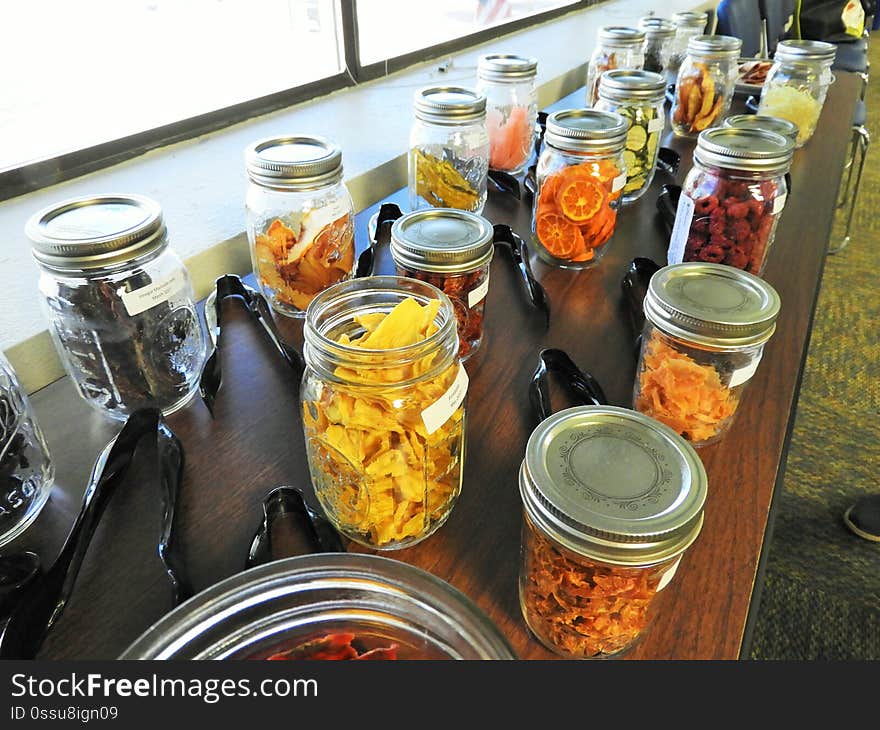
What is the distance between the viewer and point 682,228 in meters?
0.80

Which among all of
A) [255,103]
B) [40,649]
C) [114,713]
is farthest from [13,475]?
[255,103]

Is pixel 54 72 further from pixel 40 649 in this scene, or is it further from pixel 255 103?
pixel 40 649

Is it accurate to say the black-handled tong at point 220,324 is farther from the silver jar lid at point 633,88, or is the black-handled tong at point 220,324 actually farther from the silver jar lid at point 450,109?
the silver jar lid at point 633,88

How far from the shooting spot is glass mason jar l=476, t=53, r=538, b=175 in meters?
1.07

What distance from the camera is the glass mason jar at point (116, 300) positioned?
0.51 meters

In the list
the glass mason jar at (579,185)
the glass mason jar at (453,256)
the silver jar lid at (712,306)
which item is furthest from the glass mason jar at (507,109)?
the silver jar lid at (712,306)

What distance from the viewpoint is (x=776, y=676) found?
0.39 meters

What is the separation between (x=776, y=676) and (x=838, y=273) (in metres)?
2.17

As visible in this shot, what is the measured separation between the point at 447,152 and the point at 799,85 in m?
0.91

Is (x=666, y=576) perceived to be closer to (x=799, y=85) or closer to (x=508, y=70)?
(x=508, y=70)

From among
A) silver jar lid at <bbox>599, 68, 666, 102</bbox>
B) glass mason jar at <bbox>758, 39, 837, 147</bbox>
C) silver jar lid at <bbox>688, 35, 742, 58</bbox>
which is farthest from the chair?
silver jar lid at <bbox>599, 68, 666, 102</bbox>

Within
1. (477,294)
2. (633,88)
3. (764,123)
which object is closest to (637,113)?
(633,88)

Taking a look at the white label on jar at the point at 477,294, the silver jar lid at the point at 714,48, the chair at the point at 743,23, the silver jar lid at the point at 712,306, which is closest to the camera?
the silver jar lid at the point at 712,306

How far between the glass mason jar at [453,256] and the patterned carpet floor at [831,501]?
1.33ft
